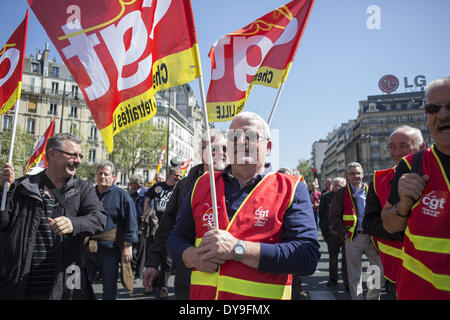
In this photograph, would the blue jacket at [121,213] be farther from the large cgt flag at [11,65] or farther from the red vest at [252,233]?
the red vest at [252,233]

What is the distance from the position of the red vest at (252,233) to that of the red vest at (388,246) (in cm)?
108

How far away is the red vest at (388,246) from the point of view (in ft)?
9.23

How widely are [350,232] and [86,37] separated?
461 cm

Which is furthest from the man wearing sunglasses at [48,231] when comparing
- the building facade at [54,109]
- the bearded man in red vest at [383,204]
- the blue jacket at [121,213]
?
the building facade at [54,109]

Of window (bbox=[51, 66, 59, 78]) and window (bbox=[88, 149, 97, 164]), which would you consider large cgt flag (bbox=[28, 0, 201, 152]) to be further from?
window (bbox=[51, 66, 59, 78])

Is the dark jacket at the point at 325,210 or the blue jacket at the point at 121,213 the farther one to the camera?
the dark jacket at the point at 325,210

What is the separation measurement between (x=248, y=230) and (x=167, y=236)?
1.29 m

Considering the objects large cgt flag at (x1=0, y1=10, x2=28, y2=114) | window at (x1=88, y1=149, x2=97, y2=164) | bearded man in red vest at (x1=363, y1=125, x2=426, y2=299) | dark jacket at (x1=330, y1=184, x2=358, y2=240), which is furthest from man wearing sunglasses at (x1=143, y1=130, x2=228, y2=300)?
window at (x1=88, y1=149, x2=97, y2=164)

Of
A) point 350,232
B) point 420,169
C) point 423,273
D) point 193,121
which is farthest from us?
point 193,121

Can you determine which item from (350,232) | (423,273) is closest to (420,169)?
(423,273)

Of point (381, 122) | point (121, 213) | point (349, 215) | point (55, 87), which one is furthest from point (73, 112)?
point (381, 122)

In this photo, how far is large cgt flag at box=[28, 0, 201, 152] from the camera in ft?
8.06

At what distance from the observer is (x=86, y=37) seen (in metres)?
2.55
